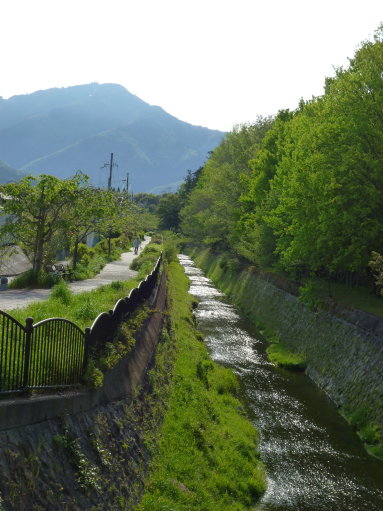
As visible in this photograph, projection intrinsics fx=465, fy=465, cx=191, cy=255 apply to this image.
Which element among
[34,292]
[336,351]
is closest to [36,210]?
[34,292]

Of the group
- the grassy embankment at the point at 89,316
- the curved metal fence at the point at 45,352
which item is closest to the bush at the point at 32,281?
the grassy embankment at the point at 89,316

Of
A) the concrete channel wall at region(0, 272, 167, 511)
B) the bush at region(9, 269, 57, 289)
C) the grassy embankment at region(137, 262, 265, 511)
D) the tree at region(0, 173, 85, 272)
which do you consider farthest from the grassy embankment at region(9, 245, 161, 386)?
the tree at region(0, 173, 85, 272)

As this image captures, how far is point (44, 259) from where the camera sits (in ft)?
102

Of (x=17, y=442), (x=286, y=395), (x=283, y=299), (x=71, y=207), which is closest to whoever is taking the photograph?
(x=17, y=442)

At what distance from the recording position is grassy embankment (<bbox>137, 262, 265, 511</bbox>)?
40.2 feet

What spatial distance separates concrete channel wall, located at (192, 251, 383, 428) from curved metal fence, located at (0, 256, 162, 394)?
12.9 meters

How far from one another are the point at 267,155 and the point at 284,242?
54.6 ft

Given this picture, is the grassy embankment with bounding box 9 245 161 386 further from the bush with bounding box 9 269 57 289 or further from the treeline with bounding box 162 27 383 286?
the treeline with bounding box 162 27 383 286

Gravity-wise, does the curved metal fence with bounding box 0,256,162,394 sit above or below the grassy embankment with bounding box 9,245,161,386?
above

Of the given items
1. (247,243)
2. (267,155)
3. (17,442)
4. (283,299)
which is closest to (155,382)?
(17,442)

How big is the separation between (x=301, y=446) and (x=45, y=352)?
11.4m

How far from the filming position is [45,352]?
10094 millimetres

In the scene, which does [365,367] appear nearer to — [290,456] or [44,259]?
[290,456]

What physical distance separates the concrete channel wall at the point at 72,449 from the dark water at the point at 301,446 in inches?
196
